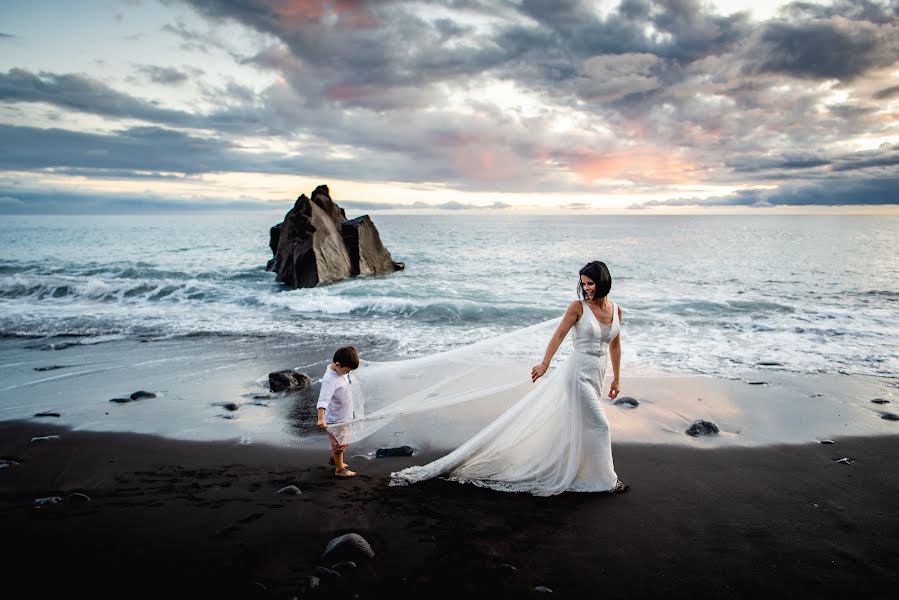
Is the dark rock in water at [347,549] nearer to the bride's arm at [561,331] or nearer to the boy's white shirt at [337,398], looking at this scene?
the boy's white shirt at [337,398]

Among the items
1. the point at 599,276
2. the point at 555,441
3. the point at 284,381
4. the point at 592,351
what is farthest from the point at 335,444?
the point at 284,381

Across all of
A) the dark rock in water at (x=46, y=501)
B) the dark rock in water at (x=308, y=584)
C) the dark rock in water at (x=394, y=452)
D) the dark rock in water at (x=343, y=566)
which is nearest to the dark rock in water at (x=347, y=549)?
the dark rock in water at (x=343, y=566)

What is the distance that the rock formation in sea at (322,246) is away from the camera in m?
21.4

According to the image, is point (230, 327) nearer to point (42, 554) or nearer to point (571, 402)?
point (42, 554)

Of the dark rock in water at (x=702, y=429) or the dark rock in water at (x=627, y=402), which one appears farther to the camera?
the dark rock in water at (x=627, y=402)

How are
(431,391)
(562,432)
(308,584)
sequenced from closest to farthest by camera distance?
1. (308,584)
2. (562,432)
3. (431,391)

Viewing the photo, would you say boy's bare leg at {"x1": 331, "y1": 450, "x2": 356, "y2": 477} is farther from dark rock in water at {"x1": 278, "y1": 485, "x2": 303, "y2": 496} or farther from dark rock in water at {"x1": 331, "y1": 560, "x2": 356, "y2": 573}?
dark rock in water at {"x1": 331, "y1": 560, "x2": 356, "y2": 573}

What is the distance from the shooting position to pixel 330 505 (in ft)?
15.7

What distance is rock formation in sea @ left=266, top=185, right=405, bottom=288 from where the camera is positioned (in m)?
21.4

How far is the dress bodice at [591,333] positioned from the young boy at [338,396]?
2339 mm

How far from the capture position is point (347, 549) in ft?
13.0

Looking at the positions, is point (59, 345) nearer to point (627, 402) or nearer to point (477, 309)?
point (477, 309)

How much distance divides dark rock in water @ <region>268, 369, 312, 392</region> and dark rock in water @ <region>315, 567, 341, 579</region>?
198 inches

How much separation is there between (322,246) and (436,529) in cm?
1915
